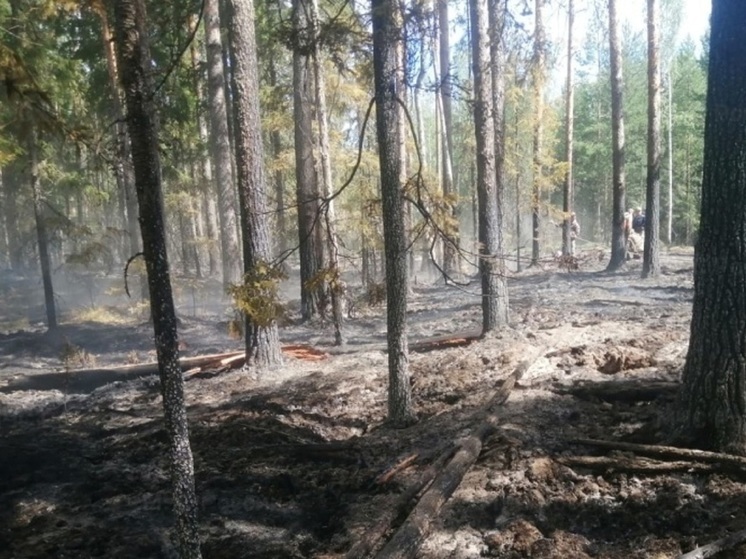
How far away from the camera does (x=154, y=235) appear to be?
3.53m

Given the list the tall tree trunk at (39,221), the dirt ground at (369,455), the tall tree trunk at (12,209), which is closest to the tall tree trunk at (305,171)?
the dirt ground at (369,455)

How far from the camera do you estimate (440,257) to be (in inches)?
1268

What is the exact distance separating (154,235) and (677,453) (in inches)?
192

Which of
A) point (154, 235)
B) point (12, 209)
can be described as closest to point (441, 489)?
point (154, 235)

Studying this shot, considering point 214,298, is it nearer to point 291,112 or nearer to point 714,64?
Answer: point 291,112

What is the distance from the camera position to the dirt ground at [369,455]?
4750 mm

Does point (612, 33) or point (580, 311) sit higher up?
point (612, 33)

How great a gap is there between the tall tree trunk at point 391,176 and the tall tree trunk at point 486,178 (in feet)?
9.01

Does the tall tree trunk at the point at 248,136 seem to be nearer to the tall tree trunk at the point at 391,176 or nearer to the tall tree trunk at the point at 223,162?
the tall tree trunk at the point at 391,176

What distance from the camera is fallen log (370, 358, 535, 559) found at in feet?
14.0

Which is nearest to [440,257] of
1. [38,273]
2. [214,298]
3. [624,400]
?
[214,298]

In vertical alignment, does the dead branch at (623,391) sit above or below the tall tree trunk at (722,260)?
below

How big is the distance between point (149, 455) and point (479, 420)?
4.35m

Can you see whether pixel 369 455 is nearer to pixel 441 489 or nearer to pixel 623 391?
pixel 441 489
